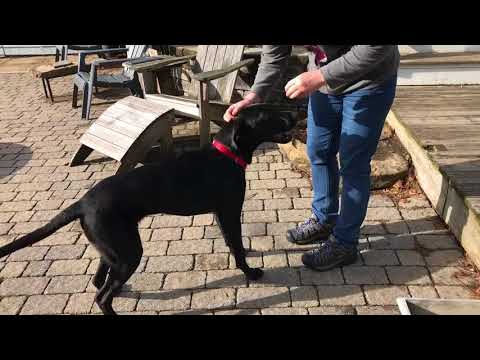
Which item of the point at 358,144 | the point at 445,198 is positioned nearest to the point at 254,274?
the point at 358,144

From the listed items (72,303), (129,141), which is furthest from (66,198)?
(72,303)

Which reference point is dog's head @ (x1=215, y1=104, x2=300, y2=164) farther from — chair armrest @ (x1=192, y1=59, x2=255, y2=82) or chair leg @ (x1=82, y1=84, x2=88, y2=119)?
chair leg @ (x1=82, y1=84, x2=88, y2=119)

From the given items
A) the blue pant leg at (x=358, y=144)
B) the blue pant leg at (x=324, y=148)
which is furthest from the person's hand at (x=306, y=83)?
the blue pant leg at (x=324, y=148)

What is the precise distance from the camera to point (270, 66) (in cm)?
277

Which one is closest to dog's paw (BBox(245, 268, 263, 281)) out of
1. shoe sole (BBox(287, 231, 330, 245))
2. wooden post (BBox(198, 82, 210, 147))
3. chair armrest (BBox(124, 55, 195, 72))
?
shoe sole (BBox(287, 231, 330, 245))

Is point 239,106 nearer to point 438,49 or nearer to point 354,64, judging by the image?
point 354,64

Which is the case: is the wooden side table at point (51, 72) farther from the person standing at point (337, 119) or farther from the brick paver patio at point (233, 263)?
the person standing at point (337, 119)

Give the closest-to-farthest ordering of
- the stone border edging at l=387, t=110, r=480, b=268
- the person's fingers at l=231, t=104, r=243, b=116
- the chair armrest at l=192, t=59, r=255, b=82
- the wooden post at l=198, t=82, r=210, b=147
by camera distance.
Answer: the person's fingers at l=231, t=104, r=243, b=116, the stone border edging at l=387, t=110, r=480, b=268, the chair armrest at l=192, t=59, r=255, b=82, the wooden post at l=198, t=82, r=210, b=147

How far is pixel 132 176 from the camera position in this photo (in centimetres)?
246

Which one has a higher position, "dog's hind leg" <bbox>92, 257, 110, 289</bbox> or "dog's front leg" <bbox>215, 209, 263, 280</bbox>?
"dog's front leg" <bbox>215, 209, 263, 280</bbox>

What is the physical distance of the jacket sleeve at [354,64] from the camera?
2.01 meters

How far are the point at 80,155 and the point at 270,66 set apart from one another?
10.1 ft

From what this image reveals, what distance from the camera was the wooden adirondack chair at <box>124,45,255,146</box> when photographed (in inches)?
181

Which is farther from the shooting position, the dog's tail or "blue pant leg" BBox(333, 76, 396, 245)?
"blue pant leg" BBox(333, 76, 396, 245)
